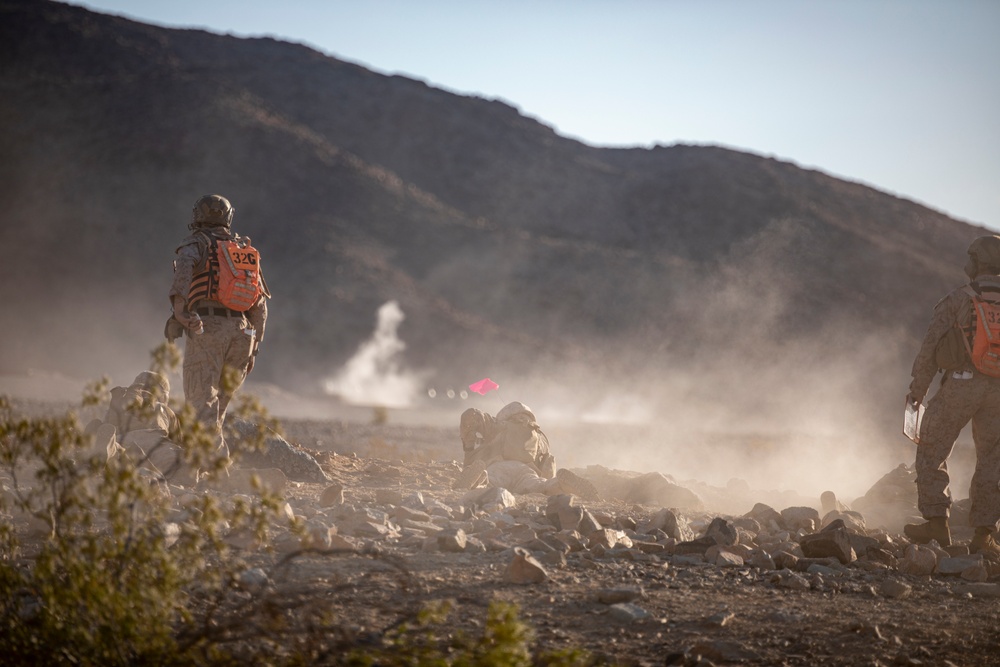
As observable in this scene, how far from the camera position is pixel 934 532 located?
7.55 m

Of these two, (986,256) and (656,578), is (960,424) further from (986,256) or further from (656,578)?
(656,578)

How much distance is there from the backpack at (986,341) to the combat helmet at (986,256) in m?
0.46

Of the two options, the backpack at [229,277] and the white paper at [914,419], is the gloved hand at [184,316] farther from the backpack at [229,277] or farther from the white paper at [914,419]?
the white paper at [914,419]

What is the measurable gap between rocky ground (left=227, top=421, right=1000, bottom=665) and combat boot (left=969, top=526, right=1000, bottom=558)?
125mm

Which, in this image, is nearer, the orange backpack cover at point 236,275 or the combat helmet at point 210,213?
the orange backpack cover at point 236,275

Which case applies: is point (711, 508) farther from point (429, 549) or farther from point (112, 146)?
point (112, 146)

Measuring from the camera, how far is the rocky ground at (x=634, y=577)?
178 inches

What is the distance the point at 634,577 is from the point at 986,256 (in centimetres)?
416

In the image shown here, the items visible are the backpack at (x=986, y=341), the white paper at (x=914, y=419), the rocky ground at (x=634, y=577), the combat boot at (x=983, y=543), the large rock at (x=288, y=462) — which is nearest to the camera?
the rocky ground at (x=634, y=577)

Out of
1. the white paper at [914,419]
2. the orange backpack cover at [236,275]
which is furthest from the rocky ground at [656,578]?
the orange backpack cover at [236,275]

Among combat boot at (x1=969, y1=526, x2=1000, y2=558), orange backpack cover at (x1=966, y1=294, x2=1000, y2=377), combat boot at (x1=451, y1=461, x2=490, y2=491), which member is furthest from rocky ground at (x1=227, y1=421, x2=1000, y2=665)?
orange backpack cover at (x1=966, y1=294, x2=1000, y2=377)

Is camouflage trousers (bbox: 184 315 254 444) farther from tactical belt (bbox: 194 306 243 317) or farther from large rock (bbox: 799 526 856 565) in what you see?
large rock (bbox: 799 526 856 565)

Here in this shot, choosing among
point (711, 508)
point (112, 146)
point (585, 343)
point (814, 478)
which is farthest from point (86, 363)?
point (711, 508)

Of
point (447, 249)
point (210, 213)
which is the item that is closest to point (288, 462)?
point (210, 213)
